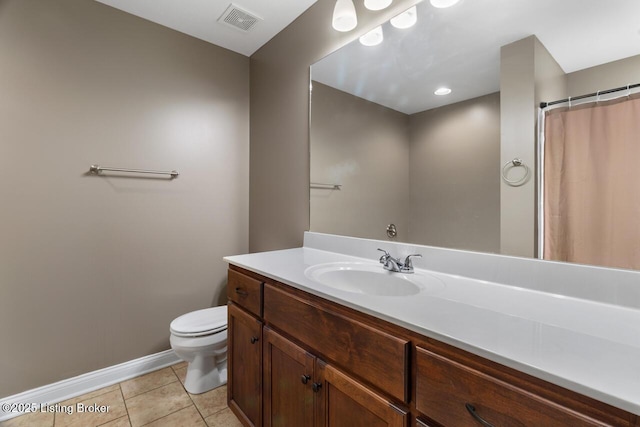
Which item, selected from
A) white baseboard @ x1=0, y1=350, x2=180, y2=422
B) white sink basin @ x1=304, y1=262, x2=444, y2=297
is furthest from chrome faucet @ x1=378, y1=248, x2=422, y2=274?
white baseboard @ x1=0, y1=350, x2=180, y2=422

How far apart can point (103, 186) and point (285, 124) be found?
4.14ft

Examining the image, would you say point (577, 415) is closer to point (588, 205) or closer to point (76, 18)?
point (588, 205)

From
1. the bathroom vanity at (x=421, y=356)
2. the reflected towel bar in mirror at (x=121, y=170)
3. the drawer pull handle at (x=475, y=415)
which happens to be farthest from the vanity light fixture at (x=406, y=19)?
the reflected towel bar in mirror at (x=121, y=170)

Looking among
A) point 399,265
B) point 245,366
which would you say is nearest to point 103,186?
point 245,366

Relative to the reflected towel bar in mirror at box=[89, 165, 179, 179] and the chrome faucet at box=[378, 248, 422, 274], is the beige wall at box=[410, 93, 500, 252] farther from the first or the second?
the reflected towel bar in mirror at box=[89, 165, 179, 179]

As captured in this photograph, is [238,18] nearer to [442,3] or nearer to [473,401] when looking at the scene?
[442,3]

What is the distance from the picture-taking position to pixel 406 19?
135cm

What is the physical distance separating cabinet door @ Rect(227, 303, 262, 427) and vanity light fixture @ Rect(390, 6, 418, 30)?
153 cm

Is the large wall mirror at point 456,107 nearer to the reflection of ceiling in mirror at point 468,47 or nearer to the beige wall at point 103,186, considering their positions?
the reflection of ceiling in mirror at point 468,47

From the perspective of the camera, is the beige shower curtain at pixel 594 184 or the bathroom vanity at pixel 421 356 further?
the beige shower curtain at pixel 594 184

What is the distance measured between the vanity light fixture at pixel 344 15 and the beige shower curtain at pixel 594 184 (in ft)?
3.40

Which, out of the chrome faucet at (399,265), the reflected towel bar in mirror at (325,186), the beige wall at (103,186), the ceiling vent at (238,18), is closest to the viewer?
the chrome faucet at (399,265)

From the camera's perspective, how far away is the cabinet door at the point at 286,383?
1.00 metres

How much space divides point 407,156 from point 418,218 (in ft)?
1.03
